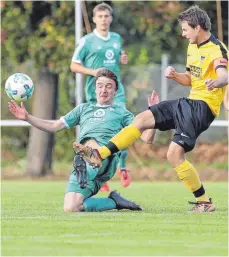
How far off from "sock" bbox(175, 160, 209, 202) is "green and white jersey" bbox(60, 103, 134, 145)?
743mm

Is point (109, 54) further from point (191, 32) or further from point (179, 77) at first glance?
point (191, 32)

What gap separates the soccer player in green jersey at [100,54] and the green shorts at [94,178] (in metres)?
3.69

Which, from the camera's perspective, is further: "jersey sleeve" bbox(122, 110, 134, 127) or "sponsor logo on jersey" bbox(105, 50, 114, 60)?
"sponsor logo on jersey" bbox(105, 50, 114, 60)

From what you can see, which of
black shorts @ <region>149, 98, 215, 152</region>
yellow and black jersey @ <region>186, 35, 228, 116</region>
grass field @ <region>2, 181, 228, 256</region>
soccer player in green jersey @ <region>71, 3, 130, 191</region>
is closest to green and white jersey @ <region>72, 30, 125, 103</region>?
soccer player in green jersey @ <region>71, 3, 130, 191</region>

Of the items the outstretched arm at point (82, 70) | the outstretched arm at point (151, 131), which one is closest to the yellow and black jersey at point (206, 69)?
the outstretched arm at point (151, 131)

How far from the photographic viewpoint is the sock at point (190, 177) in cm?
965

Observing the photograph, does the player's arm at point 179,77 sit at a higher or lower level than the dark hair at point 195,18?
lower

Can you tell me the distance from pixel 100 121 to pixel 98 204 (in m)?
0.78

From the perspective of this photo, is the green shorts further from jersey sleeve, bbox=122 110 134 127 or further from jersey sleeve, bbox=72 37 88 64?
jersey sleeve, bbox=72 37 88 64

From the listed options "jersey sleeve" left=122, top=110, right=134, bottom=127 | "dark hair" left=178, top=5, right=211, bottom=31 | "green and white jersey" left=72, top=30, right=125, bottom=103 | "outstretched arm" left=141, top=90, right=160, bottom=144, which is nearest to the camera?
"dark hair" left=178, top=5, right=211, bottom=31

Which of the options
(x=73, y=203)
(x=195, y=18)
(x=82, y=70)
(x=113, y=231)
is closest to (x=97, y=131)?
(x=73, y=203)

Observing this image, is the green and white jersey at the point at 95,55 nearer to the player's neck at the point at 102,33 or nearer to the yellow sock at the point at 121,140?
the player's neck at the point at 102,33

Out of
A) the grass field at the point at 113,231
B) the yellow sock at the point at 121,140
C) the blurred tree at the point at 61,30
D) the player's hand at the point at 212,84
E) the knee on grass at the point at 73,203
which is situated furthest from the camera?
the blurred tree at the point at 61,30

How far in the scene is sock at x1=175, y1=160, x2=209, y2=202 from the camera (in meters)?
9.65
